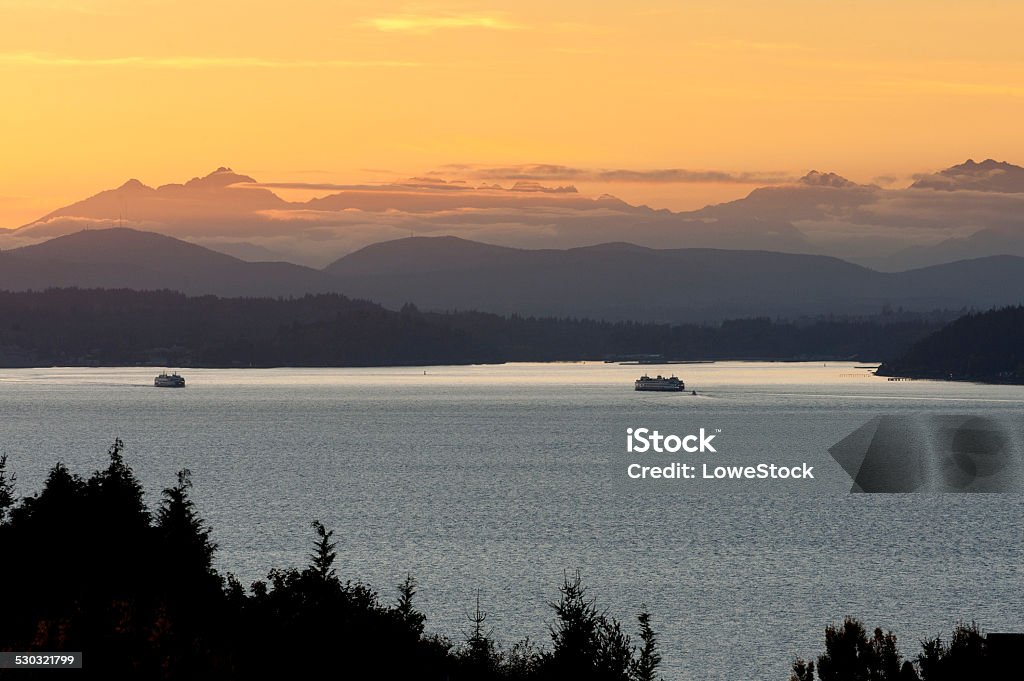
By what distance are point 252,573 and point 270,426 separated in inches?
4925

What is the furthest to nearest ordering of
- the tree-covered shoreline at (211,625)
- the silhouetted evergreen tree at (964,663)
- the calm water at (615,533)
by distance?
1. the calm water at (615,533)
2. the silhouetted evergreen tree at (964,663)
3. the tree-covered shoreline at (211,625)

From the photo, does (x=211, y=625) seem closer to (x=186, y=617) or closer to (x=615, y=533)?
(x=186, y=617)

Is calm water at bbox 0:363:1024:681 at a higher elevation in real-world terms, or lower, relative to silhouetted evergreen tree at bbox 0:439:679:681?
lower

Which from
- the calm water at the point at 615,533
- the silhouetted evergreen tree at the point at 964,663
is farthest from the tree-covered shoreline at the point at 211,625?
the calm water at the point at 615,533

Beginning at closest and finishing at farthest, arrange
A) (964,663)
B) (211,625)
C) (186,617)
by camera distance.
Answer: (964,663) → (211,625) → (186,617)

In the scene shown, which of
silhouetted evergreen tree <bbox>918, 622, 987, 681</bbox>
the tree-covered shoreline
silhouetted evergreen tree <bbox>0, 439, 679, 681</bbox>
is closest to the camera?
silhouetted evergreen tree <bbox>0, 439, 679, 681</bbox>

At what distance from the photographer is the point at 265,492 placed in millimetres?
113562

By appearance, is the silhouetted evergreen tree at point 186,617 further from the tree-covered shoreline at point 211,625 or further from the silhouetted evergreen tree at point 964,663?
the silhouetted evergreen tree at point 964,663

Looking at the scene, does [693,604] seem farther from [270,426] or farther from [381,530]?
[270,426]

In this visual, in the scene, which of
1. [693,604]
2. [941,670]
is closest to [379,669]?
[941,670]

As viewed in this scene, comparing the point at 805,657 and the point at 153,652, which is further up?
the point at 153,652

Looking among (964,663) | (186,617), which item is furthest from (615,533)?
(964,663)

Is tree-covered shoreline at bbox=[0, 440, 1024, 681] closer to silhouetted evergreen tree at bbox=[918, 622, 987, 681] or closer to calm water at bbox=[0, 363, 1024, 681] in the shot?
silhouetted evergreen tree at bbox=[918, 622, 987, 681]

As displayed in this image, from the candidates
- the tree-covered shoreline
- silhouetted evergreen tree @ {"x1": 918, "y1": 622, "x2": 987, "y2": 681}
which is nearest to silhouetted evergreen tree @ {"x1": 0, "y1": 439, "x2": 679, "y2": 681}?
the tree-covered shoreline
